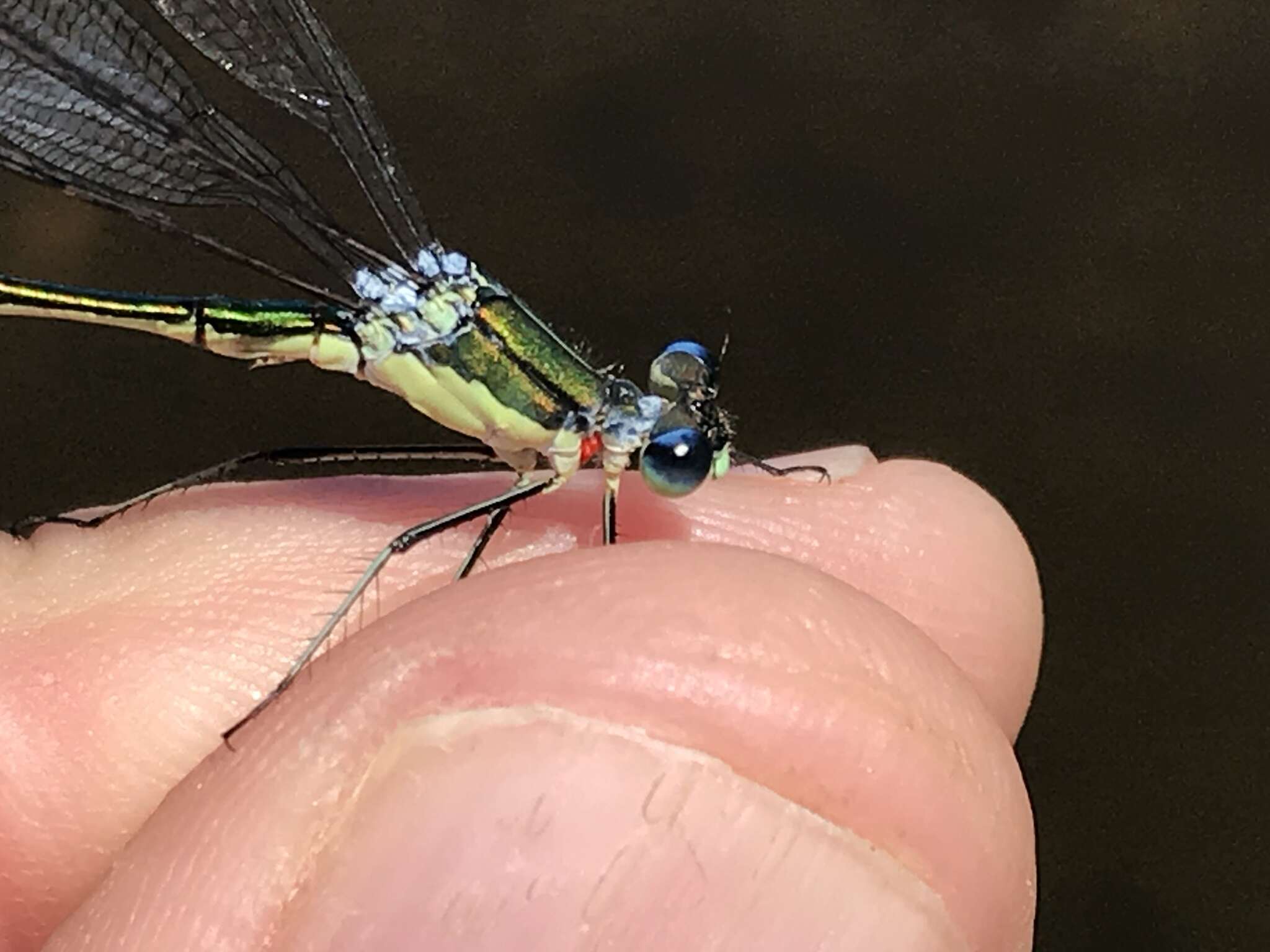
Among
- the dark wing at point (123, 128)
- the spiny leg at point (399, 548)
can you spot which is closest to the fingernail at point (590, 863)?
the spiny leg at point (399, 548)

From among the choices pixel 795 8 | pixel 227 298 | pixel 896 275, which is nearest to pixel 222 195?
pixel 227 298

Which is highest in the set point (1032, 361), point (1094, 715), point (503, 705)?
point (503, 705)

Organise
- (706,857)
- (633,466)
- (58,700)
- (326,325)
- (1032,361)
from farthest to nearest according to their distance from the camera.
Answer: (1032,361) < (633,466) < (326,325) < (58,700) < (706,857)

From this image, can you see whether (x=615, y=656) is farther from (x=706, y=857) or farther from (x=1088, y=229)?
(x=1088, y=229)

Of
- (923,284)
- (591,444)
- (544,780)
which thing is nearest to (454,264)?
(591,444)

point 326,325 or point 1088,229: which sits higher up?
point 326,325

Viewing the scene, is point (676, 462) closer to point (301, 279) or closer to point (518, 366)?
point (518, 366)

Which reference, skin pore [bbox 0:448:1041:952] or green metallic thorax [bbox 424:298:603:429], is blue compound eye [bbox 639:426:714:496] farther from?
skin pore [bbox 0:448:1041:952]
